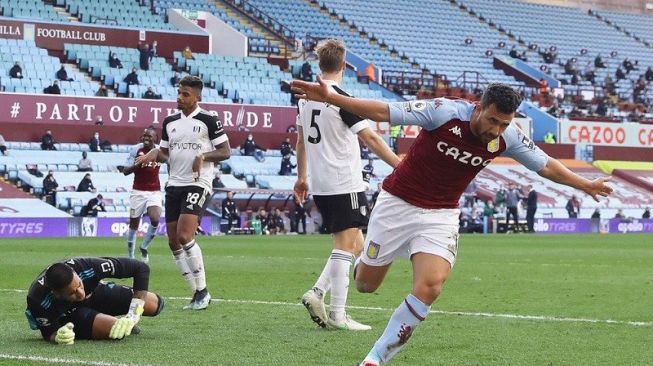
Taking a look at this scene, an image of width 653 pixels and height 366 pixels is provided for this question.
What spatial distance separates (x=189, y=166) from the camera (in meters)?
12.7

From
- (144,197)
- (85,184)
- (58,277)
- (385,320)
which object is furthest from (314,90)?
(85,184)

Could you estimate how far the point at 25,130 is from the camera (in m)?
38.7

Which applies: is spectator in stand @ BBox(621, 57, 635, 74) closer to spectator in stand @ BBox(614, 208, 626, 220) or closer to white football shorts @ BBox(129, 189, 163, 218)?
spectator in stand @ BBox(614, 208, 626, 220)

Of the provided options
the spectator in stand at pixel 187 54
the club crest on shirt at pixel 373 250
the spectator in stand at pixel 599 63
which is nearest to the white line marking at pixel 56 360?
the club crest on shirt at pixel 373 250

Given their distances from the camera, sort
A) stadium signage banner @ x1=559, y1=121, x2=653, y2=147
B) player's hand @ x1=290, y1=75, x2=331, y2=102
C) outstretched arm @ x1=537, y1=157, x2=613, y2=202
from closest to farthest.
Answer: player's hand @ x1=290, y1=75, x2=331, y2=102 < outstretched arm @ x1=537, y1=157, x2=613, y2=202 < stadium signage banner @ x1=559, y1=121, x2=653, y2=147

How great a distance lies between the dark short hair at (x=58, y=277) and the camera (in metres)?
8.53

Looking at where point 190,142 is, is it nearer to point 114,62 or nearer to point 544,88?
point 114,62

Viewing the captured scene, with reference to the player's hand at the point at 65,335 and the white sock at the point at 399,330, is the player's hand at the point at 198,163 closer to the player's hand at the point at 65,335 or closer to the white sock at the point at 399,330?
the player's hand at the point at 65,335

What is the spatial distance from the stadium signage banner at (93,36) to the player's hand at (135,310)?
119ft

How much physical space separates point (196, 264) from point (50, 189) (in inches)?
951

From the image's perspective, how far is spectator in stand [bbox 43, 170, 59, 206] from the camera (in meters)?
35.2

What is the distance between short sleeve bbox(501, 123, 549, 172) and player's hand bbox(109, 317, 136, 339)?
10.5 ft

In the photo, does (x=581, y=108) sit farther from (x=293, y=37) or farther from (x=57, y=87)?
(x=57, y=87)

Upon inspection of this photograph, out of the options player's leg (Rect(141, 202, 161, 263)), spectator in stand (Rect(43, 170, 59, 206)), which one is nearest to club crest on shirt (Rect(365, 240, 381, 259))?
player's leg (Rect(141, 202, 161, 263))
